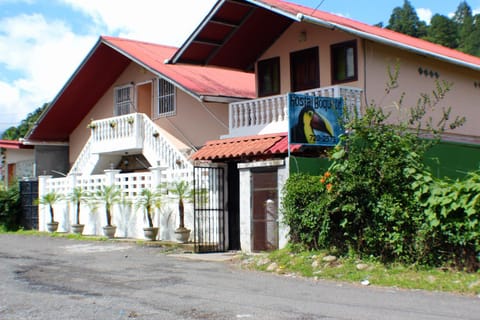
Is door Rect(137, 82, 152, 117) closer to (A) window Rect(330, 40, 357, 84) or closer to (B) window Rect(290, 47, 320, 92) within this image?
(B) window Rect(290, 47, 320, 92)

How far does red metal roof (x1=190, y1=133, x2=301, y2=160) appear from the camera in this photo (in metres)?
15.1

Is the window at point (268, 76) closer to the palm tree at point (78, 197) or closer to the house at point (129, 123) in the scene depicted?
the house at point (129, 123)

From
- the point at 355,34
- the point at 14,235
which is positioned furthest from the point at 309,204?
the point at 14,235

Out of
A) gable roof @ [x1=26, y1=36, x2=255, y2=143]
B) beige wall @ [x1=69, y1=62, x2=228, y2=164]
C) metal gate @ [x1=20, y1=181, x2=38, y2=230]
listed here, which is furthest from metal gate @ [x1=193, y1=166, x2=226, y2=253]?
metal gate @ [x1=20, y1=181, x2=38, y2=230]

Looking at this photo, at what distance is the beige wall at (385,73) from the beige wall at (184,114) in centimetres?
261

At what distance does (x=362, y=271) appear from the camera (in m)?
11.9

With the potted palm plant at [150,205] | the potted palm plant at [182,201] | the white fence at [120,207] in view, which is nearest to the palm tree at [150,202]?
the potted palm plant at [150,205]

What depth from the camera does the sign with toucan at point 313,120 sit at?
45.7ft

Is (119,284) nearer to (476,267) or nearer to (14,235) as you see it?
(476,267)

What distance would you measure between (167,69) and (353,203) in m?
10.6

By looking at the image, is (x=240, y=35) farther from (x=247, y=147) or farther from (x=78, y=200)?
(x=78, y=200)

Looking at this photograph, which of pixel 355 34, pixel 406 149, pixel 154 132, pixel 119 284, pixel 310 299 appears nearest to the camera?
pixel 310 299

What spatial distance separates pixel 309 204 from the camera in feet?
43.4

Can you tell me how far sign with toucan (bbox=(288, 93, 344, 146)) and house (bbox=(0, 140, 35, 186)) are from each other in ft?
56.8
